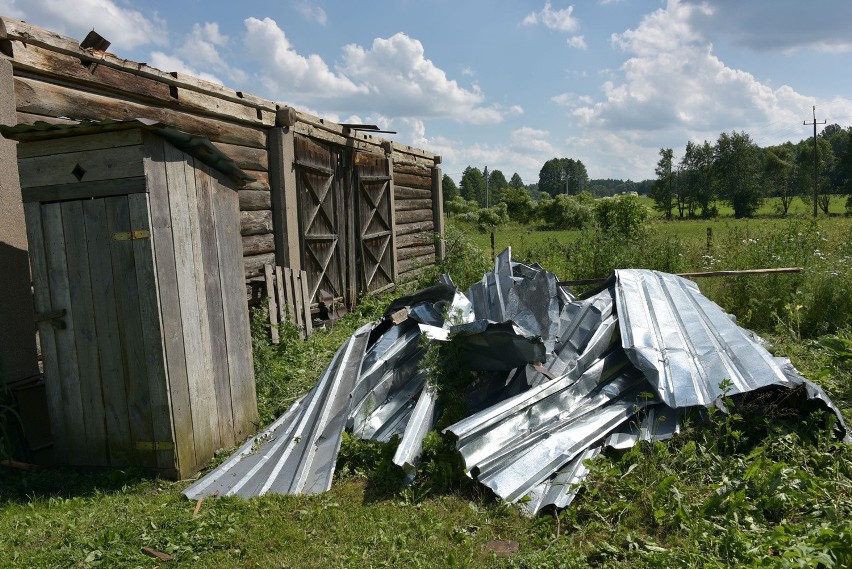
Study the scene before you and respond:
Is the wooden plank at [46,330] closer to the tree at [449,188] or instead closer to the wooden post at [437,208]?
the wooden post at [437,208]

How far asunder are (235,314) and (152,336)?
963mm

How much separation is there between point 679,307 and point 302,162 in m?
5.12

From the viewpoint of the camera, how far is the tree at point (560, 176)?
112375 millimetres

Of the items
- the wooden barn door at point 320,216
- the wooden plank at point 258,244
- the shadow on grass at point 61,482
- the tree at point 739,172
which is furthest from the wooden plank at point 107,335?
the tree at point 739,172

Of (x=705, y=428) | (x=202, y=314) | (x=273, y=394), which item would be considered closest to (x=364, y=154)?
(x=273, y=394)

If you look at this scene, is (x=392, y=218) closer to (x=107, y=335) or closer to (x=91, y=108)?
(x=91, y=108)

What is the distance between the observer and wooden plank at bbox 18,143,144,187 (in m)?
4.12

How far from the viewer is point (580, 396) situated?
4.88 m

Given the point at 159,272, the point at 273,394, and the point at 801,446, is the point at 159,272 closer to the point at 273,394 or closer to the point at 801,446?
the point at 273,394

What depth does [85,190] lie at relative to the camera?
424 centimetres

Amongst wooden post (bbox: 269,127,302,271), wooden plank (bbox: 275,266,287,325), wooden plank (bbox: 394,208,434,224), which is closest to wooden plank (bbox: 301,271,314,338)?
wooden post (bbox: 269,127,302,271)

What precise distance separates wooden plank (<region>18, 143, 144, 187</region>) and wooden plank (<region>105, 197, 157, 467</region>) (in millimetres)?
194

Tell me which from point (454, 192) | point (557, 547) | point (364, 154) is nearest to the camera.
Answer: point (557, 547)

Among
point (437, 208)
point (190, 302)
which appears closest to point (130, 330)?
point (190, 302)
